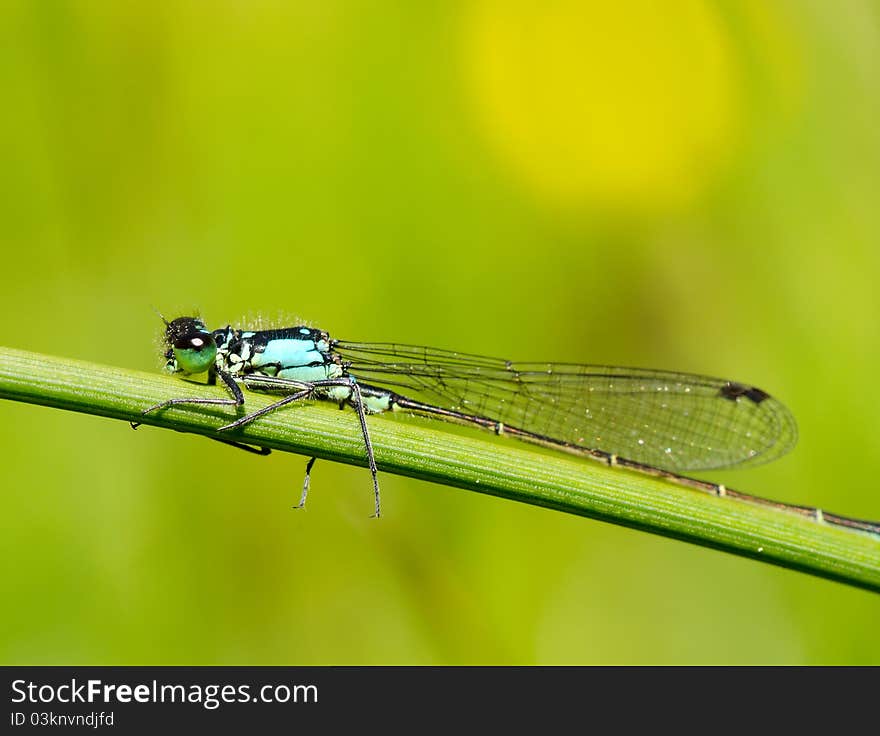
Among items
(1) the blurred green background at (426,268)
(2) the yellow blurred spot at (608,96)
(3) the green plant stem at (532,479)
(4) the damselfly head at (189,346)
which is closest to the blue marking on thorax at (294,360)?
(4) the damselfly head at (189,346)

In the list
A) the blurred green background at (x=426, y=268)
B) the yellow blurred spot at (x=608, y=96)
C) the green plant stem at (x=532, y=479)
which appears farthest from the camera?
the yellow blurred spot at (x=608, y=96)

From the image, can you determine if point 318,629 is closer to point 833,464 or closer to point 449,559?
point 449,559

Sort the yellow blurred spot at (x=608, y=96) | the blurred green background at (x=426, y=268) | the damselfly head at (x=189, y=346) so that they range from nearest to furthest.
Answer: the damselfly head at (x=189, y=346) → the blurred green background at (x=426, y=268) → the yellow blurred spot at (x=608, y=96)

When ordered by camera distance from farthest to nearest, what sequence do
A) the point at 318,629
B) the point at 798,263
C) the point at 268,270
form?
the point at 798,263
the point at 268,270
the point at 318,629

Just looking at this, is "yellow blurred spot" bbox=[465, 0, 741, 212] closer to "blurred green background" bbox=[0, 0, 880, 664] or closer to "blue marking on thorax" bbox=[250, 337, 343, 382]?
"blurred green background" bbox=[0, 0, 880, 664]

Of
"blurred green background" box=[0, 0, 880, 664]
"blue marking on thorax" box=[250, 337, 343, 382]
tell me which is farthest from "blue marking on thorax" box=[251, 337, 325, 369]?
"blurred green background" box=[0, 0, 880, 664]

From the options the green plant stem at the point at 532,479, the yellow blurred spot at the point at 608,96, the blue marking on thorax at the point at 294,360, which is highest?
the yellow blurred spot at the point at 608,96

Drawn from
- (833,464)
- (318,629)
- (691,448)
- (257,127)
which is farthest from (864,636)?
(257,127)

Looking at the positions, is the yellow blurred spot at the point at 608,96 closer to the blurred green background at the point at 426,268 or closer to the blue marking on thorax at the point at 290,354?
the blurred green background at the point at 426,268
